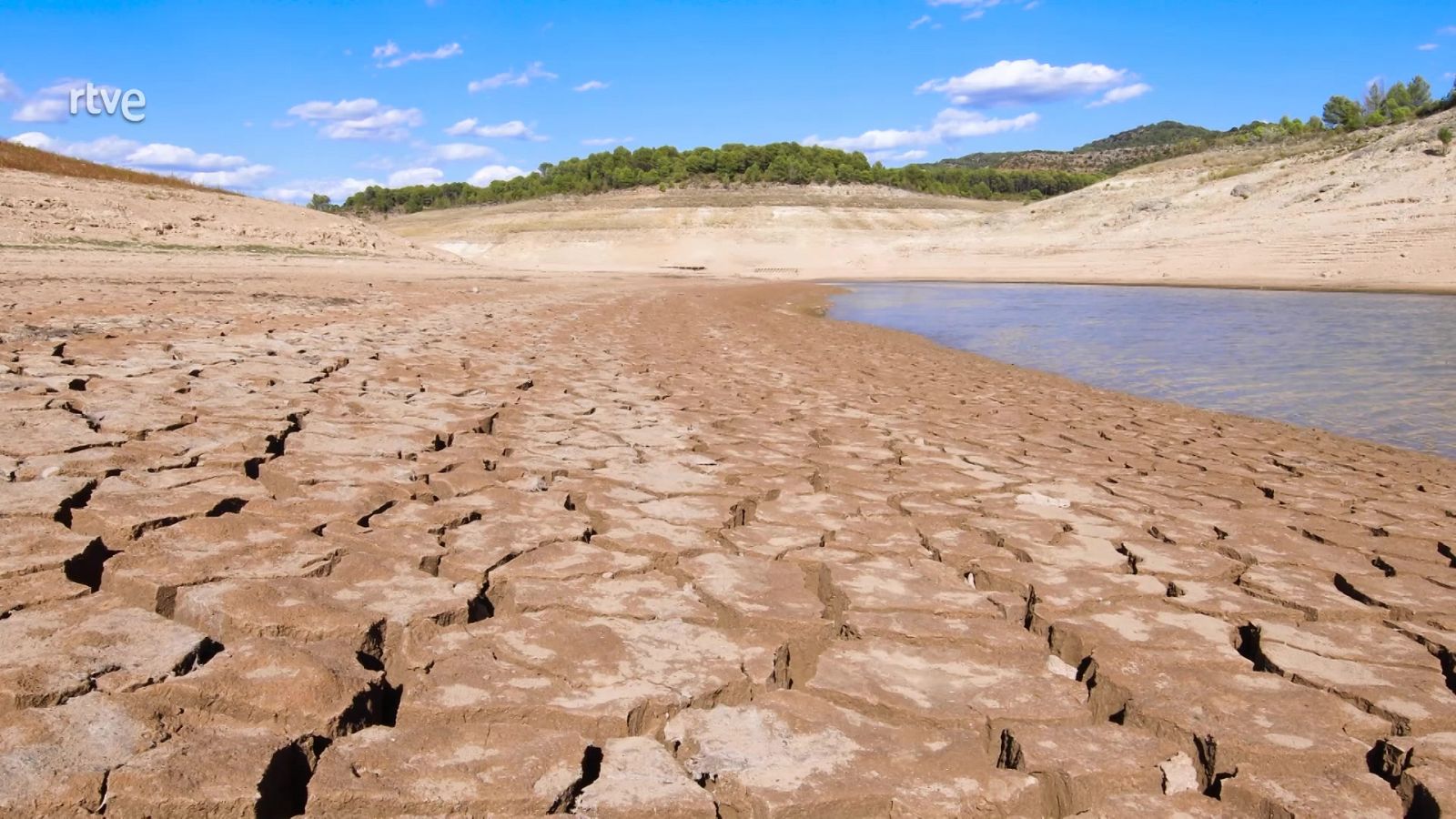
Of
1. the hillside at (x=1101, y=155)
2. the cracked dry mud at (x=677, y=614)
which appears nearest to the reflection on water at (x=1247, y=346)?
the cracked dry mud at (x=677, y=614)

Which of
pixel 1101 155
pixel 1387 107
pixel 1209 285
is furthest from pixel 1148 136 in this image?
pixel 1209 285

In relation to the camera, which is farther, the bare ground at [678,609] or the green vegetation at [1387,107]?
the green vegetation at [1387,107]

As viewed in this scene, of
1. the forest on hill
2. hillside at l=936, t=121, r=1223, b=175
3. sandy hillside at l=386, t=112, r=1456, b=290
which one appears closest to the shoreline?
sandy hillside at l=386, t=112, r=1456, b=290

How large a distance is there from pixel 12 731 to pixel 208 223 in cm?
1959

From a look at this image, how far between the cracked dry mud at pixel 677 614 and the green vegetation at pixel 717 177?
151 ft

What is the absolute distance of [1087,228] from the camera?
30438 mm

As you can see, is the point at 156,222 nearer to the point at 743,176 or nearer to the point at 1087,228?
the point at 1087,228

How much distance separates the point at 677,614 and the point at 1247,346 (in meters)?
9.56

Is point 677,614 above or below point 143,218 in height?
below

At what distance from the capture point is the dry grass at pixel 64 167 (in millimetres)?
18156

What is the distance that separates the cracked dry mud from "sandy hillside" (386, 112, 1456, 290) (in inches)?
663

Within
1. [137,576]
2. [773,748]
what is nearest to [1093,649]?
[773,748]

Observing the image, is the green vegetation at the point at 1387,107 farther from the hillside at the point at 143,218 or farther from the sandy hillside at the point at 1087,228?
the hillside at the point at 143,218

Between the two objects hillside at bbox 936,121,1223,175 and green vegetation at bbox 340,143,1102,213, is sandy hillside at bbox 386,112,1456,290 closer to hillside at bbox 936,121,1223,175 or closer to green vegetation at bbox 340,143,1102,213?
green vegetation at bbox 340,143,1102,213
